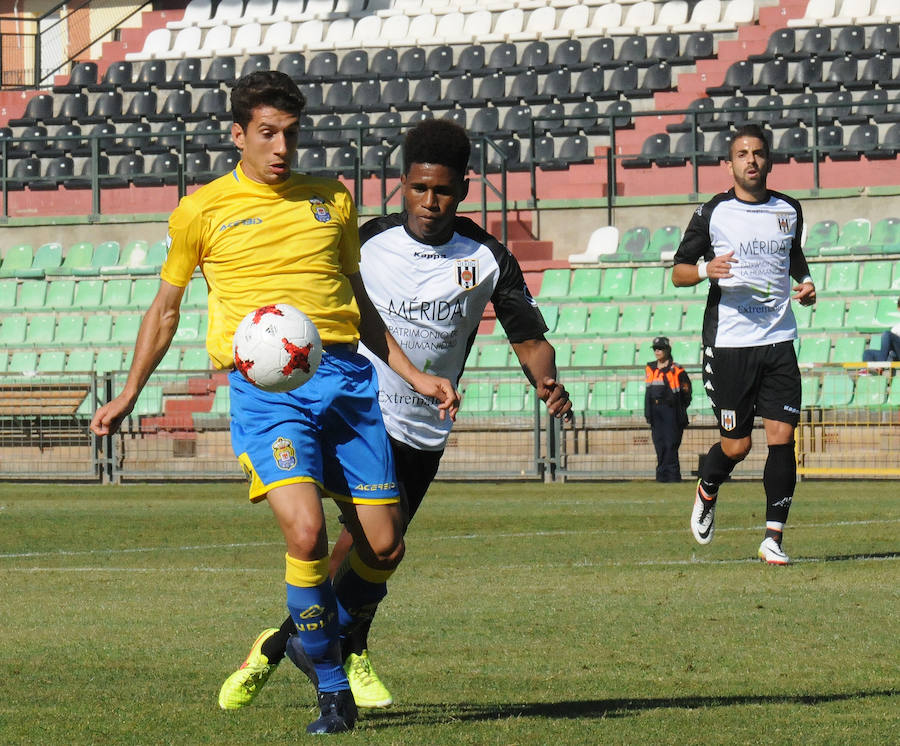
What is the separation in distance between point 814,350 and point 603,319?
11.1 ft

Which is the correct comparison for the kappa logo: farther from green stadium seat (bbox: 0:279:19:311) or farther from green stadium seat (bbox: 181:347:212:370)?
green stadium seat (bbox: 0:279:19:311)

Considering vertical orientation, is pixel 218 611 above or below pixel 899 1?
below

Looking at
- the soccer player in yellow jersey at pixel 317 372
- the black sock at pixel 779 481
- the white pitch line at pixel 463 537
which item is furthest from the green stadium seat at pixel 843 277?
the soccer player in yellow jersey at pixel 317 372

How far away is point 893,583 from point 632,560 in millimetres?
2065

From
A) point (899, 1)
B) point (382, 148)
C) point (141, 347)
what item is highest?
point (899, 1)

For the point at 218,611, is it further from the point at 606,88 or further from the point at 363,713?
the point at 606,88

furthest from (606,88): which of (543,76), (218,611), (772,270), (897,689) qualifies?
(897,689)

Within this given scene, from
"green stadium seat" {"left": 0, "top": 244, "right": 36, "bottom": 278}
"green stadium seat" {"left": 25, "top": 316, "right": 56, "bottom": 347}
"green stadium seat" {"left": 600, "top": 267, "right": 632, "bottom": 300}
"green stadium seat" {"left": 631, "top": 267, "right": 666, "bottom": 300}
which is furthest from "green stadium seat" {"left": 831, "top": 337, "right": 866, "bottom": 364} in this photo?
"green stadium seat" {"left": 0, "top": 244, "right": 36, "bottom": 278}

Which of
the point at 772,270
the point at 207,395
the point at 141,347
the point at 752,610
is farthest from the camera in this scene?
the point at 207,395

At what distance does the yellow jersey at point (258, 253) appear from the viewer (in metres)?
5.44

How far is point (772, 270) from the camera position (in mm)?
9797

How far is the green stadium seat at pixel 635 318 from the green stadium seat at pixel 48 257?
424 inches

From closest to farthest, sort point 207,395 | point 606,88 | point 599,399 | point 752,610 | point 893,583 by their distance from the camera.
Result: point 752,610, point 893,583, point 599,399, point 207,395, point 606,88

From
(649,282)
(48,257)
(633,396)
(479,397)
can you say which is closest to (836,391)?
(633,396)
